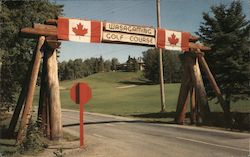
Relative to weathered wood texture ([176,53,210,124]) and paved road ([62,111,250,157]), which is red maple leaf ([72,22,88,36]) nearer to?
paved road ([62,111,250,157])

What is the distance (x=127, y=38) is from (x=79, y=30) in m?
2.72

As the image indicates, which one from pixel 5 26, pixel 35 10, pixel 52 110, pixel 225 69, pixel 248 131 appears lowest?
pixel 248 131

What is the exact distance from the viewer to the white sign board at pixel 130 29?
60.6 feet

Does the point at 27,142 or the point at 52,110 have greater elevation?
the point at 52,110

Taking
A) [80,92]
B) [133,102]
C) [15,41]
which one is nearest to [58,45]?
[80,92]

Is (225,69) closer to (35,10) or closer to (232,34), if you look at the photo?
(232,34)

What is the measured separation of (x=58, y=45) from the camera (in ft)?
52.6

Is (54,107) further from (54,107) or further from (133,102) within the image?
(133,102)

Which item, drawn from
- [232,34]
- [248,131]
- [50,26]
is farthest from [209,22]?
[50,26]

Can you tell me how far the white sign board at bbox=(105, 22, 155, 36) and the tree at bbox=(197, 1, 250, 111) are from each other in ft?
22.4

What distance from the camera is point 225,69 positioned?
25.3m

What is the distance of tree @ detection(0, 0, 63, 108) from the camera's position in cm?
2011

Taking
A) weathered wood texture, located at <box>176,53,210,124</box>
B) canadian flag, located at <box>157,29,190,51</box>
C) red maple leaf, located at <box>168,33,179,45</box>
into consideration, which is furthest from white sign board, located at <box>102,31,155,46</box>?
weathered wood texture, located at <box>176,53,210,124</box>

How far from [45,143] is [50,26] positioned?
201 inches
